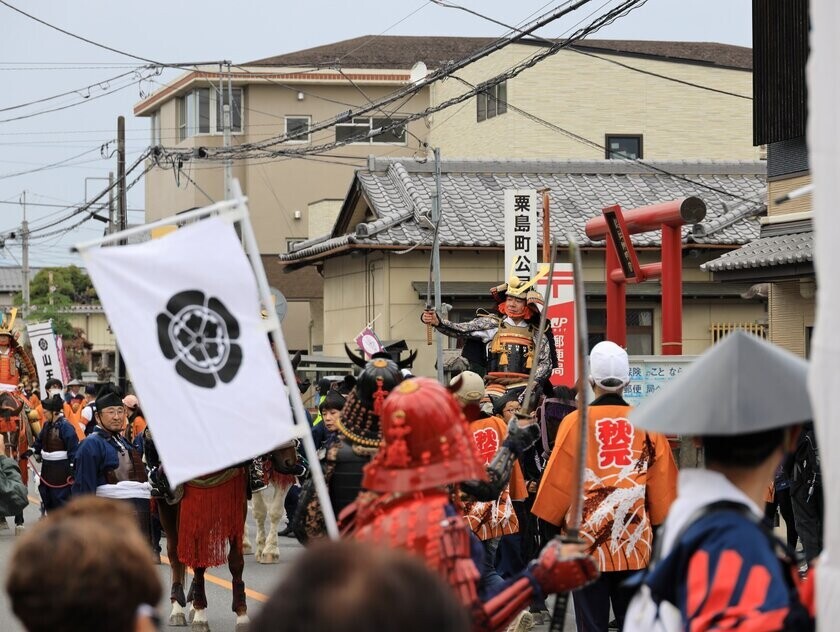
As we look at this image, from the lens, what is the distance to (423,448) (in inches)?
185

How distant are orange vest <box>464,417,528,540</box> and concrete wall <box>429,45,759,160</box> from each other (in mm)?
28199

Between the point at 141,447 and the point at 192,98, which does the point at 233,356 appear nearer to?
the point at 141,447

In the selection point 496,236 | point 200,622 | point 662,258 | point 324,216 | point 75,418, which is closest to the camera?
point 200,622

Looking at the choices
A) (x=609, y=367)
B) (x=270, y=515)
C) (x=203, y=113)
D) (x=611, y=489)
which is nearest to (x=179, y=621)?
(x=270, y=515)

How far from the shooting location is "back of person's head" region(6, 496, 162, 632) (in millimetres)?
2701

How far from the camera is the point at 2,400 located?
18.8 m

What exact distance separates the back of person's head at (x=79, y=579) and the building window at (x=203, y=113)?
1731 inches

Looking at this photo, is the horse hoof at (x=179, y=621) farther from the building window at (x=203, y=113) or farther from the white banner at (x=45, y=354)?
the building window at (x=203, y=113)

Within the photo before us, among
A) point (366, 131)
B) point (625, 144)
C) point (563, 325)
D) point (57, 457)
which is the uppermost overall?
point (366, 131)

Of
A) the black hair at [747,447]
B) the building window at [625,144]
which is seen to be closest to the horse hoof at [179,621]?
the black hair at [747,447]

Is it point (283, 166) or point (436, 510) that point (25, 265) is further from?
point (436, 510)

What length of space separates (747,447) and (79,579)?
185 cm

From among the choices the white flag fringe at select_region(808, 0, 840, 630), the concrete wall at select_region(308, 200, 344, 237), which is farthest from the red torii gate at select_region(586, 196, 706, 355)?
the concrete wall at select_region(308, 200, 344, 237)

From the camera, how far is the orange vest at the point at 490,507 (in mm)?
10305
